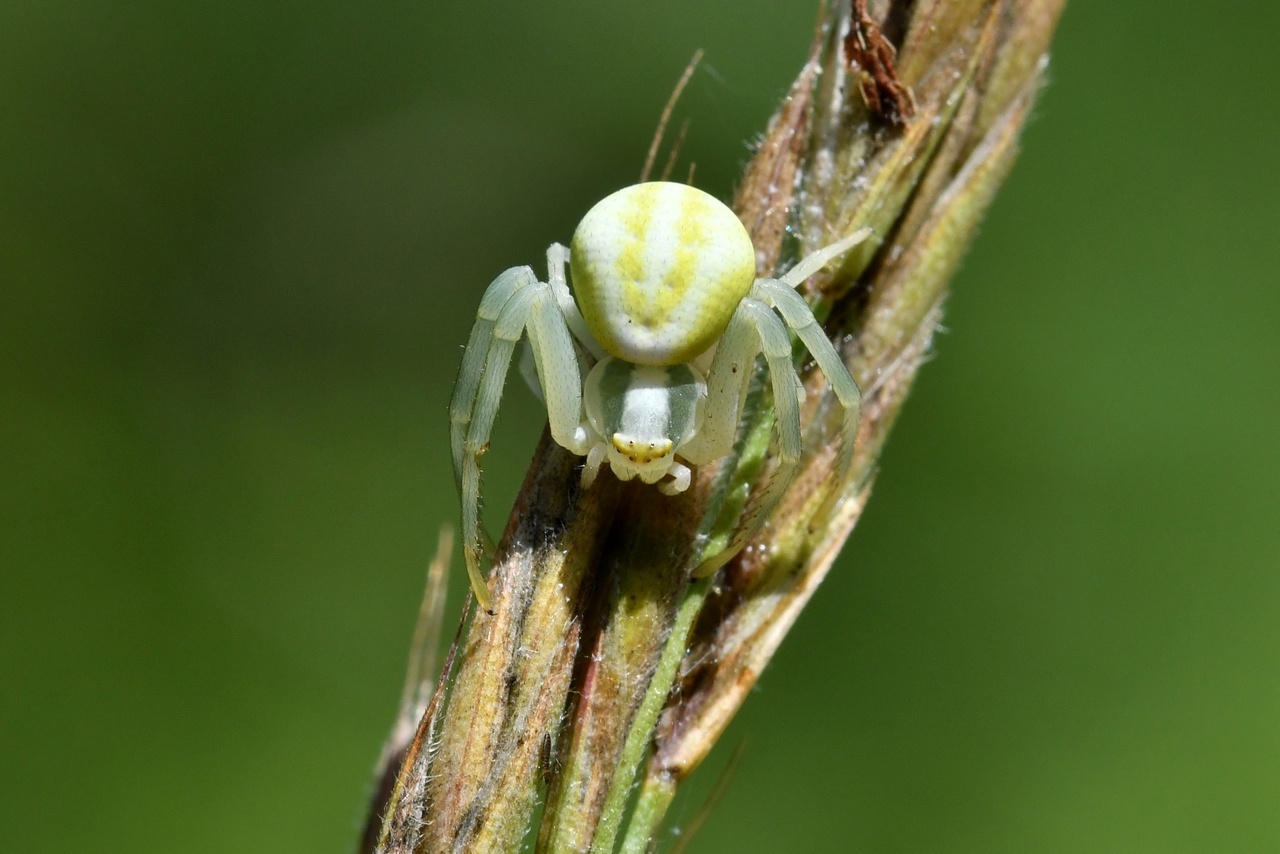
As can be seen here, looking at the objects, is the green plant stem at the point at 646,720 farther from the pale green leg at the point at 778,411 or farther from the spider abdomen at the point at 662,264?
the spider abdomen at the point at 662,264

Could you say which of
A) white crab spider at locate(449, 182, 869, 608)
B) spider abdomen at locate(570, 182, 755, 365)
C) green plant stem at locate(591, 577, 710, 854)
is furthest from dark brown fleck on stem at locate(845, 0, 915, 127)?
green plant stem at locate(591, 577, 710, 854)

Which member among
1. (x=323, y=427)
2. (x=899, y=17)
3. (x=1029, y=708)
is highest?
(x=899, y=17)

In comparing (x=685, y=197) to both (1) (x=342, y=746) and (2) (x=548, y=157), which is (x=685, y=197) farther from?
(2) (x=548, y=157)

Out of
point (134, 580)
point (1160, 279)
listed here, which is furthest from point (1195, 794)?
point (134, 580)

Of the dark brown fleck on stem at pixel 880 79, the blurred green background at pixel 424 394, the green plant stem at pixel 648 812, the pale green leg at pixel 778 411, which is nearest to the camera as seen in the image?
the green plant stem at pixel 648 812

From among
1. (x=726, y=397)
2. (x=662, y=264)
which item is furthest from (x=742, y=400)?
(x=662, y=264)

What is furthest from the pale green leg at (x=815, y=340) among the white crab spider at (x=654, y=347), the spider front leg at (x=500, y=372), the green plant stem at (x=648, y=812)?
the green plant stem at (x=648, y=812)

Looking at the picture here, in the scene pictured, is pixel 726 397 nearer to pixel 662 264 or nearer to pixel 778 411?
pixel 778 411
